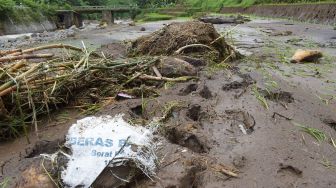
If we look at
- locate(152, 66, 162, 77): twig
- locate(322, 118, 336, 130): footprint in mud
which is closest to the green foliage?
locate(152, 66, 162, 77): twig

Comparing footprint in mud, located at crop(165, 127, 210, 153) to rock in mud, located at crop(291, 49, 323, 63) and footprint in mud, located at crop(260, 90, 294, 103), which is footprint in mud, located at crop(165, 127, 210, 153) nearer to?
footprint in mud, located at crop(260, 90, 294, 103)

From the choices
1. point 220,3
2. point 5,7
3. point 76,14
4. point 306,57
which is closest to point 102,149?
point 306,57

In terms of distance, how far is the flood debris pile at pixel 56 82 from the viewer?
3980 millimetres

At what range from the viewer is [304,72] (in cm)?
664

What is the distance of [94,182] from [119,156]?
273 millimetres

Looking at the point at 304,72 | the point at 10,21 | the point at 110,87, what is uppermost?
the point at 110,87

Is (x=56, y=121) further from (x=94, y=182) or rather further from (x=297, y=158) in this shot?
(x=297, y=158)

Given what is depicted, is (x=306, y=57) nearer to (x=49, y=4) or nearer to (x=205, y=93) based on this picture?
(x=205, y=93)

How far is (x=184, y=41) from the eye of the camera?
6.94 m

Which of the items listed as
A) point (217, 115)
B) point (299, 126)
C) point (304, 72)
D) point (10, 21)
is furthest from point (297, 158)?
point (10, 21)

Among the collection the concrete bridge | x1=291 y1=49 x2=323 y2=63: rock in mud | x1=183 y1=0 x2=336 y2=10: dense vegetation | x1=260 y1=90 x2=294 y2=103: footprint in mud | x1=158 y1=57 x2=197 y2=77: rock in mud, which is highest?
x1=158 y1=57 x2=197 y2=77: rock in mud

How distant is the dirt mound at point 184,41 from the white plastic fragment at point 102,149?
3383 millimetres

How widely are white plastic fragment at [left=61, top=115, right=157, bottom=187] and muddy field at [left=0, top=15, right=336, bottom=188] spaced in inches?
5.4

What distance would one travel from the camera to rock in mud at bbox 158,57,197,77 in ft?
17.7
